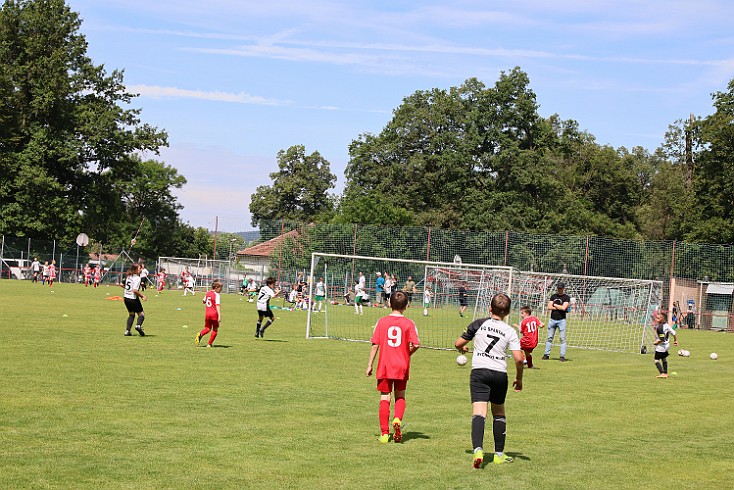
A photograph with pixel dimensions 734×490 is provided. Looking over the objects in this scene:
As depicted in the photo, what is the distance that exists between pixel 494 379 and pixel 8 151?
63.1 m

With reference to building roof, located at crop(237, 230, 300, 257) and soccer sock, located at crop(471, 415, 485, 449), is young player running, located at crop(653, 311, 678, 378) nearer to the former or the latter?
soccer sock, located at crop(471, 415, 485, 449)

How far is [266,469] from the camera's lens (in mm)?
8234

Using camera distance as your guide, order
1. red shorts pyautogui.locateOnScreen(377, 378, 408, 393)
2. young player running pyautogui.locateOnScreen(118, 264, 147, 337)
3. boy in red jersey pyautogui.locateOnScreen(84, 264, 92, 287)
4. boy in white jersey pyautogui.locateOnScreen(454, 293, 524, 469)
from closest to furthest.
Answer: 1. boy in white jersey pyautogui.locateOnScreen(454, 293, 524, 469)
2. red shorts pyautogui.locateOnScreen(377, 378, 408, 393)
3. young player running pyautogui.locateOnScreen(118, 264, 147, 337)
4. boy in red jersey pyautogui.locateOnScreen(84, 264, 92, 287)

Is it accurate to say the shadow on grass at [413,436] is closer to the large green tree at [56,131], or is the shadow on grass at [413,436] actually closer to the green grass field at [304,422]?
the green grass field at [304,422]

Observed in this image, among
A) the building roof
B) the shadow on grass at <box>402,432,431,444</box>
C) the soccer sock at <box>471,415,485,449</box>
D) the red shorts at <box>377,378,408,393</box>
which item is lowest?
the shadow on grass at <box>402,432,431,444</box>

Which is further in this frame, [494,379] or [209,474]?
[494,379]

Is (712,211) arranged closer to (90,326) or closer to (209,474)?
(90,326)

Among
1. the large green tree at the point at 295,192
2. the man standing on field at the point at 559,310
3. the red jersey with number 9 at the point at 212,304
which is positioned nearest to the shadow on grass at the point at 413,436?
the red jersey with number 9 at the point at 212,304

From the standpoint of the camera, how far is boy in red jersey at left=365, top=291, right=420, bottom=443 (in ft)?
32.8

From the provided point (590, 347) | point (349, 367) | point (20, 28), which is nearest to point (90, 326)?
point (349, 367)

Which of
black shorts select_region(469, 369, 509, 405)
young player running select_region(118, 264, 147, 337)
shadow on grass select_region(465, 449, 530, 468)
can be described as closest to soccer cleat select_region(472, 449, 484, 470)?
shadow on grass select_region(465, 449, 530, 468)

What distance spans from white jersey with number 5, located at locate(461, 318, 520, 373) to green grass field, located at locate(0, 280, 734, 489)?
3.38 ft

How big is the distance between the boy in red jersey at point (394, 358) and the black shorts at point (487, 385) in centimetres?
106

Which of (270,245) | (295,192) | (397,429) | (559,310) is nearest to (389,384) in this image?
(397,429)
